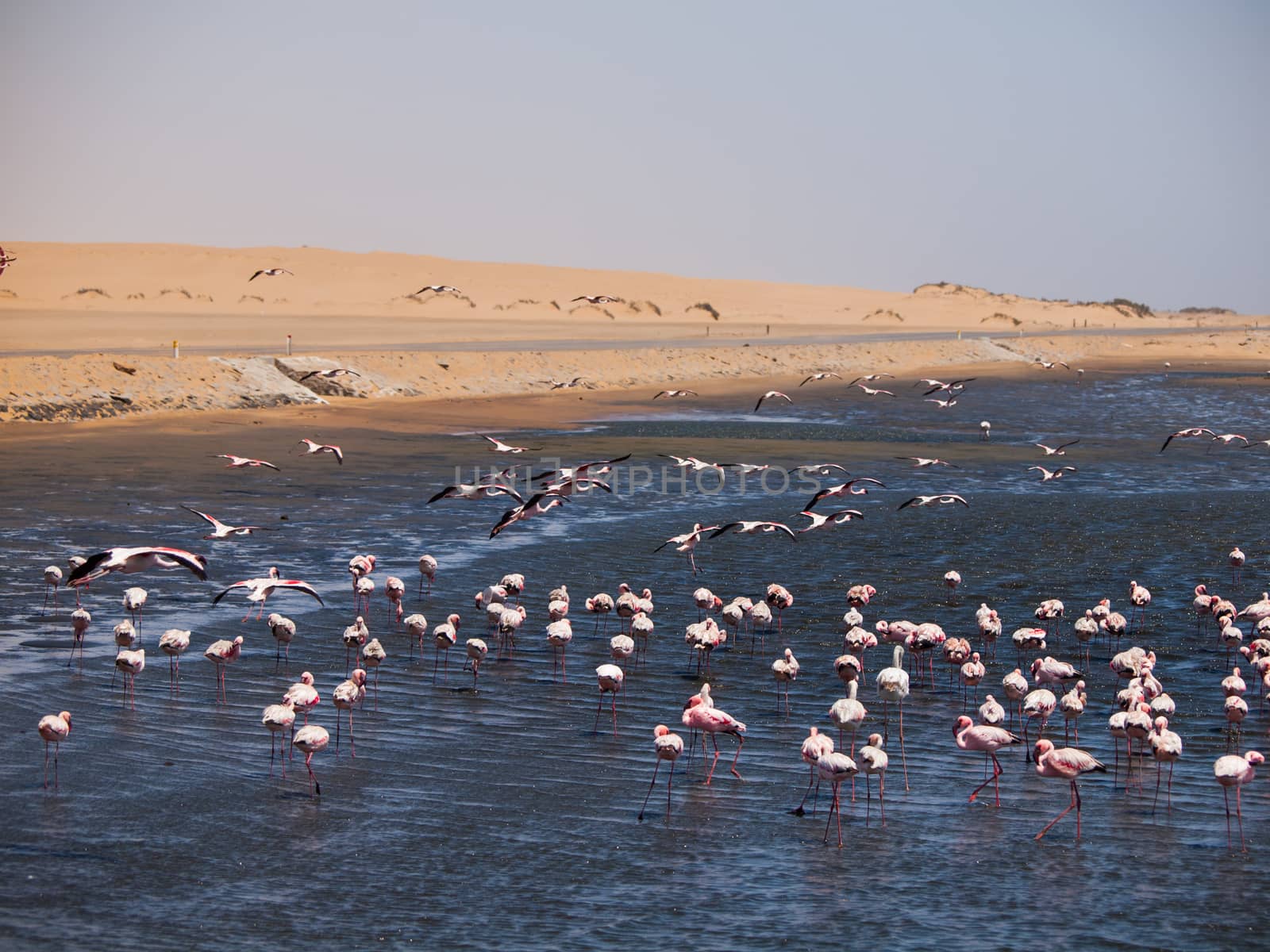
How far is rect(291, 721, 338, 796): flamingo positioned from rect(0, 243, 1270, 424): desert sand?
2602 cm

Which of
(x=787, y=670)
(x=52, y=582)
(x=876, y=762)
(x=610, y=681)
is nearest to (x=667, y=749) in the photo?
(x=876, y=762)

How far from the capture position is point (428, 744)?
13.1m

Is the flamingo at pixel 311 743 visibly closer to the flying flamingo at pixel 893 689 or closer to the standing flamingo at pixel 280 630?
the standing flamingo at pixel 280 630

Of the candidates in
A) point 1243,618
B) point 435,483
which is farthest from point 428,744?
point 435,483

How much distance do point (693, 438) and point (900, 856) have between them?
30570 mm

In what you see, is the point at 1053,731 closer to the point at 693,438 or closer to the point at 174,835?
the point at 174,835

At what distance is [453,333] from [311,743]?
238ft

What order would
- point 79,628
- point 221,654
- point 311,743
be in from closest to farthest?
point 311,743, point 221,654, point 79,628

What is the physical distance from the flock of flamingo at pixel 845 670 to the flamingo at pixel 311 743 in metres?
0.02

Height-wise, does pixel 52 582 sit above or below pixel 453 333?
below

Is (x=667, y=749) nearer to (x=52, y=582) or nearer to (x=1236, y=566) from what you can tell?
(x=52, y=582)

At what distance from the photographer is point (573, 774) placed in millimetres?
12469

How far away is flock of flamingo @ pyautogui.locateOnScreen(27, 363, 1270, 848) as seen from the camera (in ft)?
38.9

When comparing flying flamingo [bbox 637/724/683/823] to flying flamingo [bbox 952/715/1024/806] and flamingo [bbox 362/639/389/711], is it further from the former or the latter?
flamingo [bbox 362/639/389/711]
